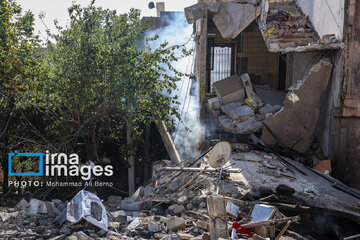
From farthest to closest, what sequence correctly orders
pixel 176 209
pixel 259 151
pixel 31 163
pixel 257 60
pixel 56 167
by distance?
pixel 257 60, pixel 56 167, pixel 259 151, pixel 31 163, pixel 176 209

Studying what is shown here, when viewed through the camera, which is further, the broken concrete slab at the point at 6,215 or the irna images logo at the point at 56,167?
the irna images logo at the point at 56,167

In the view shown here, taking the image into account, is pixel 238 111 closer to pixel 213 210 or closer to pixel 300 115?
pixel 300 115

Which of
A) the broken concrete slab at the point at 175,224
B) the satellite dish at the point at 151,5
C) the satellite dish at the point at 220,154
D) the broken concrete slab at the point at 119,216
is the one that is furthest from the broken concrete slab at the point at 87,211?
the satellite dish at the point at 151,5

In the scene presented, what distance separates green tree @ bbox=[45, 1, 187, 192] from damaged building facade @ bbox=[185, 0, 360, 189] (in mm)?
2811

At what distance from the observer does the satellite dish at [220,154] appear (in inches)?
298

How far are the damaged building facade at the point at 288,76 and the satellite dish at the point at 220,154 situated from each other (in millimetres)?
4241

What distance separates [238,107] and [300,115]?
2.07 metres

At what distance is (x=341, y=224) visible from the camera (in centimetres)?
739

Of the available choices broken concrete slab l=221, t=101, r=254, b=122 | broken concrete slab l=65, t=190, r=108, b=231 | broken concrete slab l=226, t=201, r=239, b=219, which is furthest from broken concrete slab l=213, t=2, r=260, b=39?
broken concrete slab l=65, t=190, r=108, b=231

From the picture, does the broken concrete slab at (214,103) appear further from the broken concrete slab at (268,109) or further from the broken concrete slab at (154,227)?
the broken concrete slab at (154,227)

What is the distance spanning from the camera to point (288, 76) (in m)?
14.0

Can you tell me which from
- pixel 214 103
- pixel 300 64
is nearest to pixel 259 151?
pixel 214 103

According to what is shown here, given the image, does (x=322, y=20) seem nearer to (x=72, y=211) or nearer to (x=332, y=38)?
(x=332, y=38)

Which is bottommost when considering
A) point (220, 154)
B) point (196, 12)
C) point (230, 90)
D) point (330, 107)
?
point (220, 154)
